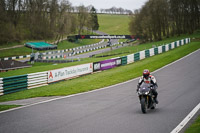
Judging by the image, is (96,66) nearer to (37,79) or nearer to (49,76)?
(49,76)

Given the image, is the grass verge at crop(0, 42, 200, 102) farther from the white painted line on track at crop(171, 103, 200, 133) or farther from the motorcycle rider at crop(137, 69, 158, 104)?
the white painted line on track at crop(171, 103, 200, 133)

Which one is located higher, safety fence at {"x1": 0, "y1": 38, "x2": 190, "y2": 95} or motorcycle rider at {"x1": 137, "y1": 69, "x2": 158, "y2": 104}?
motorcycle rider at {"x1": 137, "y1": 69, "x2": 158, "y2": 104}

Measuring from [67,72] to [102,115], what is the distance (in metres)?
14.0

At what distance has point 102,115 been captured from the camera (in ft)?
34.9

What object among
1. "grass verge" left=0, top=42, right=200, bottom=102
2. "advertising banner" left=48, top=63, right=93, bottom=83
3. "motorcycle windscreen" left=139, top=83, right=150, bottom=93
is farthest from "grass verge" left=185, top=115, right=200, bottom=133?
"advertising banner" left=48, top=63, right=93, bottom=83

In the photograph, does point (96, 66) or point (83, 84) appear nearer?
point (83, 84)

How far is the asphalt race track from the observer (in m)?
8.84

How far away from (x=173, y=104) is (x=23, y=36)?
75835 millimetres

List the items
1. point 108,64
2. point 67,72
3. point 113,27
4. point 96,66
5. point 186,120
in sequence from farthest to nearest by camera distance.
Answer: point 113,27 → point 108,64 → point 96,66 → point 67,72 → point 186,120

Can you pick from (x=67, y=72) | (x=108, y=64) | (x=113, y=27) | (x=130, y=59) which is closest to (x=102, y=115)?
(x=67, y=72)

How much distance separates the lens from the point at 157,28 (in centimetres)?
7506

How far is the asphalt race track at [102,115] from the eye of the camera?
884 centimetres

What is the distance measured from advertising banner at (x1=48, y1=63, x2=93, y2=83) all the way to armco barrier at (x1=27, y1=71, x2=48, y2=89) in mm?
594

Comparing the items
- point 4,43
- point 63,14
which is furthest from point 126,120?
point 63,14
